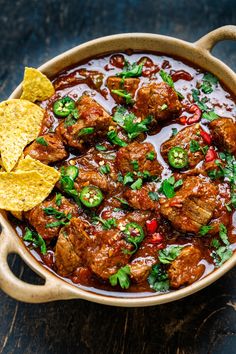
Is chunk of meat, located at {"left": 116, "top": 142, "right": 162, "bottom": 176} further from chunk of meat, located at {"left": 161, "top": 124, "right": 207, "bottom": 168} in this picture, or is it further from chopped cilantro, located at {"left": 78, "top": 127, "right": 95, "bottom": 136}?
chopped cilantro, located at {"left": 78, "top": 127, "right": 95, "bottom": 136}

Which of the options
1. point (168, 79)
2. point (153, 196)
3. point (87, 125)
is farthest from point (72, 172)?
point (168, 79)

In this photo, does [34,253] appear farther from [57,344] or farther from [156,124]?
[156,124]

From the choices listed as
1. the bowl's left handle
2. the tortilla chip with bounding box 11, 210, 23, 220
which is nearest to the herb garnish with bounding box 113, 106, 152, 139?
→ the tortilla chip with bounding box 11, 210, 23, 220

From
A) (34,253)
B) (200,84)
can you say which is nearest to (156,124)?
(200,84)

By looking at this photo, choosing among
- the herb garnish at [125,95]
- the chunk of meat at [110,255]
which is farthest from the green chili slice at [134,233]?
the herb garnish at [125,95]

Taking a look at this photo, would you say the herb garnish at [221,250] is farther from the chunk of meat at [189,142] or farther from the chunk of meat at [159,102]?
the chunk of meat at [159,102]
